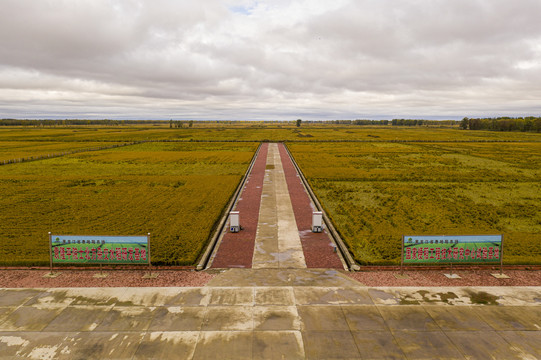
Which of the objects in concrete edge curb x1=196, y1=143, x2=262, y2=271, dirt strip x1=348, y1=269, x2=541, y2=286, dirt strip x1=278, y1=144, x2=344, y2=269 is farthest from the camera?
dirt strip x1=278, y1=144, x2=344, y2=269

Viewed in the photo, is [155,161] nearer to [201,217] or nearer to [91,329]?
[201,217]

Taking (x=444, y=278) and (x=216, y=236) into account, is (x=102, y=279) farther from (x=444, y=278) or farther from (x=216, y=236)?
(x=444, y=278)

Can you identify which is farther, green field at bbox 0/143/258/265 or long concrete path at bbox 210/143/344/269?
green field at bbox 0/143/258/265

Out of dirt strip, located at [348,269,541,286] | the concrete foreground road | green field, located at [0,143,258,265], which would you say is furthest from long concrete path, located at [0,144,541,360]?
green field, located at [0,143,258,265]

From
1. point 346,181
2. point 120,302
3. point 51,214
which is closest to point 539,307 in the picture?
point 120,302

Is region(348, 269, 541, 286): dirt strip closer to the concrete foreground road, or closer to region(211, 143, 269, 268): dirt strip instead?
the concrete foreground road
